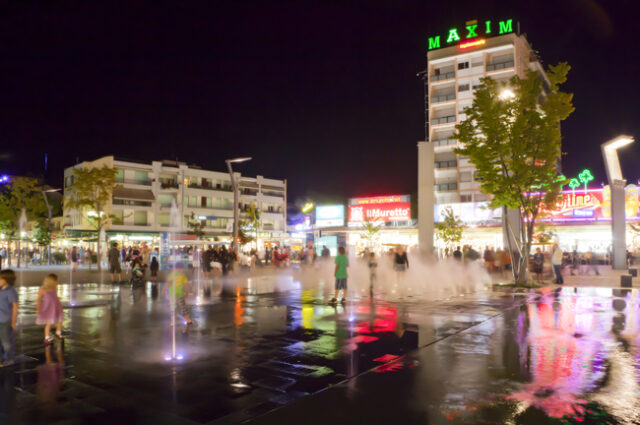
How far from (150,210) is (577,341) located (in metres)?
55.1

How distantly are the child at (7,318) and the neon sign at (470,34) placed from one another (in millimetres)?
55862

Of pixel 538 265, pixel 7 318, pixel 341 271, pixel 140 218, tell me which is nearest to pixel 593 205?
pixel 538 265

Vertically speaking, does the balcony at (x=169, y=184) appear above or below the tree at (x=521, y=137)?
above

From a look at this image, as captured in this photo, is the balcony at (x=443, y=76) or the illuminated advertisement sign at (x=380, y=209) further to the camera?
the balcony at (x=443, y=76)

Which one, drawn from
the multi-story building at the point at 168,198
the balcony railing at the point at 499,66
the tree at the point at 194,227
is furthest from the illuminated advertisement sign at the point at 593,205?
the tree at the point at 194,227

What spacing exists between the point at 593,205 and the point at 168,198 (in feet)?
153

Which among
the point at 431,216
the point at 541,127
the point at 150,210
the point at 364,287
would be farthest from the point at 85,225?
the point at 541,127

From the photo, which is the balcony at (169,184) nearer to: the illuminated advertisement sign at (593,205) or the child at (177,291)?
the illuminated advertisement sign at (593,205)

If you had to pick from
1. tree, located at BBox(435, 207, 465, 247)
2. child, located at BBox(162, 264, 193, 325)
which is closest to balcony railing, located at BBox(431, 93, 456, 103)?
tree, located at BBox(435, 207, 465, 247)

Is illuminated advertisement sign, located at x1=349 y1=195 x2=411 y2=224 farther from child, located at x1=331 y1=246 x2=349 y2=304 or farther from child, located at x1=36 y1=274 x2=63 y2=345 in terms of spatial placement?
child, located at x1=36 y1=274 x2=63 y2=345

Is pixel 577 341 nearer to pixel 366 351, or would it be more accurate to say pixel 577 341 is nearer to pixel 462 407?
pixel 366 351

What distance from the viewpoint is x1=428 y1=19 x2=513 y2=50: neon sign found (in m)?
53.7

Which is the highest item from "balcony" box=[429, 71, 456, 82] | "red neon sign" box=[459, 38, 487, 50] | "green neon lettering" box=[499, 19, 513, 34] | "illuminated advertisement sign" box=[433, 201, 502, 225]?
"green neon lettering" box=[499, 19, 513, 34]

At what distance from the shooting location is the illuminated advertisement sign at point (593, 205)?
125 ft
